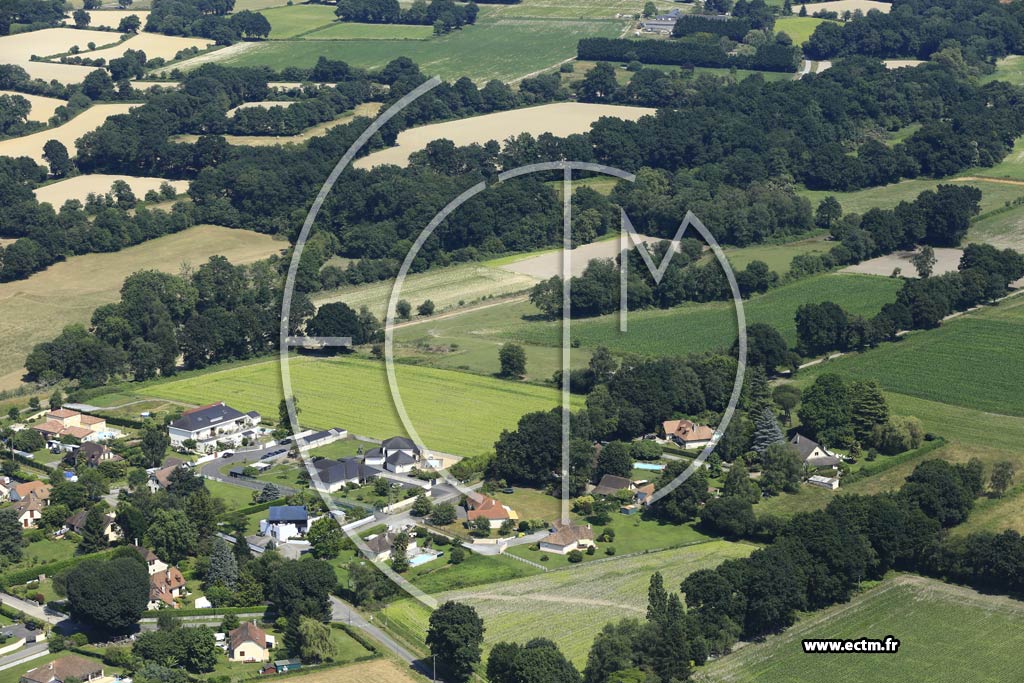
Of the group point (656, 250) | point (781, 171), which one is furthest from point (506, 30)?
point (656, 250)

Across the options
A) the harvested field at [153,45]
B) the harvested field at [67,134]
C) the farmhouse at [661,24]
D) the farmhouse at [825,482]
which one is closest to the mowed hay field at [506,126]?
the harvested field at [67,134]

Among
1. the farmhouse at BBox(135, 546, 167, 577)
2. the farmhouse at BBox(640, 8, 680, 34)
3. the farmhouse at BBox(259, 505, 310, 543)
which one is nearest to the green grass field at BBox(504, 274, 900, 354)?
the farmhouse at BBox(259, 505, 310, 543)

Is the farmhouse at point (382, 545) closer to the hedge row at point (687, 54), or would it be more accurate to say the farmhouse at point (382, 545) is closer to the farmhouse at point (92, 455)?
the farmhouse at point (92, 455)

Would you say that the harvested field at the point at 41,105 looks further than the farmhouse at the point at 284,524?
Yes

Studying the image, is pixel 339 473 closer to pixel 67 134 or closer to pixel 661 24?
pixel 67 134

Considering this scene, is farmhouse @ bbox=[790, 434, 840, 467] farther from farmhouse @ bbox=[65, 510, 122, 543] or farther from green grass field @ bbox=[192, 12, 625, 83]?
green grass field @ bbox=[192, 12, 625, 83]

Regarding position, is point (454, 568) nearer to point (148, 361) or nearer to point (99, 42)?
point (148, 361)
